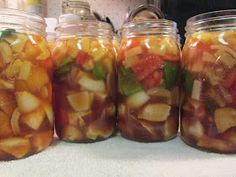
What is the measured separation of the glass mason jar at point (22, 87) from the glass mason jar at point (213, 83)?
0.22m

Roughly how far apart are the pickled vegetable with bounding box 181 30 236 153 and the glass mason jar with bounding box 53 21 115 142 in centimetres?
14

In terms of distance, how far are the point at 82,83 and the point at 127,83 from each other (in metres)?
0.07

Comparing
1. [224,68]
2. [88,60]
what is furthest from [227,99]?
[88,60]

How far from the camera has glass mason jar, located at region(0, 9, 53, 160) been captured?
35 centimetres

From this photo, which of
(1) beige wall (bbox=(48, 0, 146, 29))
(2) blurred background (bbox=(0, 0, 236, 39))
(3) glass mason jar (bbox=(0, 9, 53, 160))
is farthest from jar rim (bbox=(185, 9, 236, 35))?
(1) beige wall (bbox=(48, 0, 146, 29))

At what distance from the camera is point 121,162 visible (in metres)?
0.35

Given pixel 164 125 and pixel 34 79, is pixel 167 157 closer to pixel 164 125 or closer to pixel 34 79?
pixel 164 125

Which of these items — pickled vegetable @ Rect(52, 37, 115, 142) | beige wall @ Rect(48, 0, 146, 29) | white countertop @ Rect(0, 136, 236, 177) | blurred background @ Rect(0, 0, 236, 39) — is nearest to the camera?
white countertop @ Rect(0, 136, 236, 177)

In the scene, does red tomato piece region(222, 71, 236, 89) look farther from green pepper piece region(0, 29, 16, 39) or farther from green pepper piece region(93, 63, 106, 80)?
green pepper piece region(0, 29, 16, 39)

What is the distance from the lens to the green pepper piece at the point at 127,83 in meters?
0.43

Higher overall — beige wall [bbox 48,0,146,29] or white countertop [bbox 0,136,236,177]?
beige wall [bbox 48,0,146,29]

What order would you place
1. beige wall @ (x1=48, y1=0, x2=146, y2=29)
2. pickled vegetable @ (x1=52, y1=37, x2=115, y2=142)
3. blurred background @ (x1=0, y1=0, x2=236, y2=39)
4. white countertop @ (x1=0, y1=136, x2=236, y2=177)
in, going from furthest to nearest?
beige wall @ (x1=48, y1=0, x2=146, y2=29) → blurred background @ (x1=0, y1=0, x2=236, y2=39) → pickled vegetable @ (x1=52, y1=37, x2=115, y2=142) → white countertop @ (x1=0, y1=136, x2=236, y2=177)

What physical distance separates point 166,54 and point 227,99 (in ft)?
0.39

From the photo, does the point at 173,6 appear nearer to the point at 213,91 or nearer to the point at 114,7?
the point at 114,7
